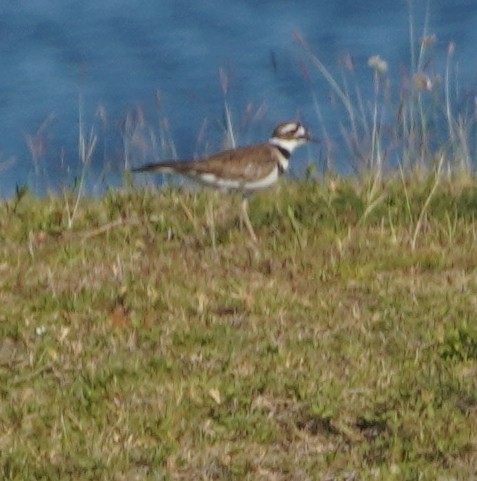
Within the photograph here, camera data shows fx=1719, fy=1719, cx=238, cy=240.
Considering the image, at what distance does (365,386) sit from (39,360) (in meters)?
1.34

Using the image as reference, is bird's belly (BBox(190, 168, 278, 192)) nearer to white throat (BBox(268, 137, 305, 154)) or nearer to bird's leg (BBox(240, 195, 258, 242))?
bird's leg (BBox(240, 195, 258, 242))

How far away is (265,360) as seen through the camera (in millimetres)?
6867

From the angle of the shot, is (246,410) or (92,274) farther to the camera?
(92,274)

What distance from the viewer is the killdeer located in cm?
957

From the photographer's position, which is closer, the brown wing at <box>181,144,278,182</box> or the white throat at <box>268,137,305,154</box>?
the brown wing at <box>181,144,278,182</box>

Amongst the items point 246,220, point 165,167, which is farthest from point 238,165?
point 246,220

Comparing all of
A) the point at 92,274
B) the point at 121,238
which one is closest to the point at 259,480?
the point at 92,274

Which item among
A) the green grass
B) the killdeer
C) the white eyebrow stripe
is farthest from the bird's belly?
the white eyebrow stripe

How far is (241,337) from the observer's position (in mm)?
7168

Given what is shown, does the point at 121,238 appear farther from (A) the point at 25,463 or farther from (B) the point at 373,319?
(A) the point at 25,463

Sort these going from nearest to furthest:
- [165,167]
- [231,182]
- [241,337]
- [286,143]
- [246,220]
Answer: [241,337] → [246,220] → [231,182] → [165,167] → [286,143]

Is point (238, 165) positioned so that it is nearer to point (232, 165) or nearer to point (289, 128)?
point (232, 165)

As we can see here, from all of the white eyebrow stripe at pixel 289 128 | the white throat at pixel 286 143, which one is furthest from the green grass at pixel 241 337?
the white eyebrow stripe at pixel 289 128

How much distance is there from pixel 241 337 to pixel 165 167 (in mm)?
2742
